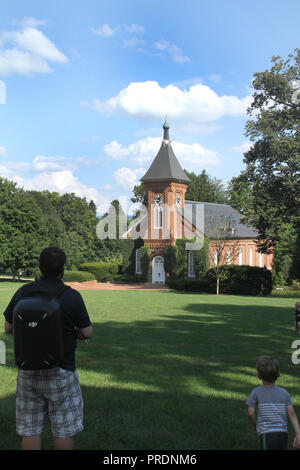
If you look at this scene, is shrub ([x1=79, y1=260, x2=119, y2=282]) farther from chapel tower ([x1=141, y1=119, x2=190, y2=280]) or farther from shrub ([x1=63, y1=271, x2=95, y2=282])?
chapel tower ([x1=141, y1=119, x2=190, y2=280])

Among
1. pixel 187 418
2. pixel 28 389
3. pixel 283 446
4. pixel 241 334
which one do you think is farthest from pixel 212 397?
pixel 241 334

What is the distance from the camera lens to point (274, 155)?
95.1ft

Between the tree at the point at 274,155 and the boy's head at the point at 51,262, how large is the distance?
25028mm

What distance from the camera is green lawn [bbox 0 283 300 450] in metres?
5.52

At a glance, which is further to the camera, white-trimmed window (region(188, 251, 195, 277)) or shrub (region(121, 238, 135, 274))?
shrub (region(121, 238, 135, 274))

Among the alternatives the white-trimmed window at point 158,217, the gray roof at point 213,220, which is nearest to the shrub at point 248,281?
the gray roof at point 213,220

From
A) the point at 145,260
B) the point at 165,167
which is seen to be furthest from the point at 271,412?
the point at 165,167

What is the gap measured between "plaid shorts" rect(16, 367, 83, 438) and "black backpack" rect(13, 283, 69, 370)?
0.70ft

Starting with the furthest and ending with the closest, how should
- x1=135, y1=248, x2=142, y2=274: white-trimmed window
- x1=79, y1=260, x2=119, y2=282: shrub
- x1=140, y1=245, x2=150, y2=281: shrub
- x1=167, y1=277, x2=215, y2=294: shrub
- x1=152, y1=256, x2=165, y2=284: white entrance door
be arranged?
x1=79, y1=260, x2=119, y2=282: shrub → x1=135, y1=248, x2=142, y2=274: white-trimmed window → x1=140, y1=245, x2=150, y2=281: shrub → x1=152, y1=256, x2=165, y2=284: white entrance door → x1=167, y1=277, x2=215, y2=294: shrub

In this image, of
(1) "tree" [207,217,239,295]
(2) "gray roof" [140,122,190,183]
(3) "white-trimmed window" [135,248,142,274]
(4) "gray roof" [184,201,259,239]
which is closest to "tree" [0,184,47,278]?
(3) "white-trimmed window" [135,248,142,274]

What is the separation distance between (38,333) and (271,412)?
7.23 ft

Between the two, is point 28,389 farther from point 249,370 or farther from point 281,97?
point 281,97

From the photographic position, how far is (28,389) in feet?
13.9

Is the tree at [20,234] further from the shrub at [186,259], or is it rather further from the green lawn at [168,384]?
the green lawn at [168,384]
